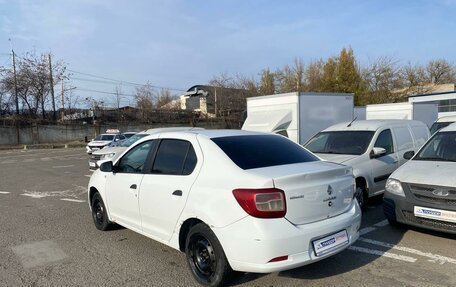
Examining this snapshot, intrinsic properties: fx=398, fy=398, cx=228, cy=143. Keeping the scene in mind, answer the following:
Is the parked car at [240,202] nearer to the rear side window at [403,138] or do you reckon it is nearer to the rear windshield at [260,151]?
the rear windshield at [260,151]

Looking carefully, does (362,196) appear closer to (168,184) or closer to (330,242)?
(330,242)

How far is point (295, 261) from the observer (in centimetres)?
374

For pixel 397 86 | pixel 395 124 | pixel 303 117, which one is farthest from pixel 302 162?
pixel 397 86

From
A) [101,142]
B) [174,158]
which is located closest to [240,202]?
[174,158]

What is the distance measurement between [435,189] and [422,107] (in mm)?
16230

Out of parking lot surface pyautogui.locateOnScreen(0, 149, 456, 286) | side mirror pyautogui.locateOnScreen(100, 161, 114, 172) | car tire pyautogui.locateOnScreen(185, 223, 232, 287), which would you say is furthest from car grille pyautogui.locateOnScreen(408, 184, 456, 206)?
side mirror pyautogui.locateOnScreen(100, 161, 114, 172)

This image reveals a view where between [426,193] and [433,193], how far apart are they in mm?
103

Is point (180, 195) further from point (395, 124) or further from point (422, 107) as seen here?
point (422, 107)

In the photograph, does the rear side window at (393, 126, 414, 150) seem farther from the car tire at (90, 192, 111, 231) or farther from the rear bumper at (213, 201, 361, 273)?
the car tire at (90, 192, 111, 231)

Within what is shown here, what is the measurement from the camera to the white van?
7.42 m

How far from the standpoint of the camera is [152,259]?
16.6 ft

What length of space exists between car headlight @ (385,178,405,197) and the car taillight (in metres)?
2.81

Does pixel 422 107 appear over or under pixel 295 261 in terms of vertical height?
over

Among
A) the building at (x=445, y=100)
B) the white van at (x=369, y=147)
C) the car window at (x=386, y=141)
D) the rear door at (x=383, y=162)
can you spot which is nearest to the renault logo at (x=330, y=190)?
the white van at (x=369, y=147)
